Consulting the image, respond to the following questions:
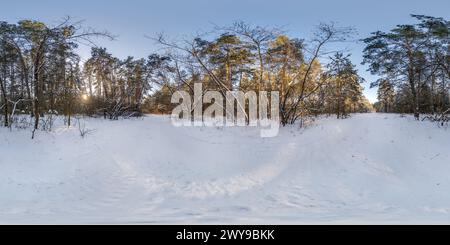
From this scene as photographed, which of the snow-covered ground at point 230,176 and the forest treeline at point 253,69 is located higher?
the forest treeline at point 253,69

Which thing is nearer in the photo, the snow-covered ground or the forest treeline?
the snow-covered ground

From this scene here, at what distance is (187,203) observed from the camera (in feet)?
25.2

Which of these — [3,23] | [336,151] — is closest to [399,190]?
[336,151]

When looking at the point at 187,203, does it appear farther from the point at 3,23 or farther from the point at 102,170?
the point at 3,23

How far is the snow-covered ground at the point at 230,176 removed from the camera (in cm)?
676

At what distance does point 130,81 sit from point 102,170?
19803 mm

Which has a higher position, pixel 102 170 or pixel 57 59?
pixel 57 59

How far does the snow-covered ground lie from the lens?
6758 millimetres

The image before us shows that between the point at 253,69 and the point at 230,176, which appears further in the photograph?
the point at 253,69

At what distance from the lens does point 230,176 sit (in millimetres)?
9914

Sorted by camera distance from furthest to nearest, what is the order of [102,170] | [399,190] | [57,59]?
[57,59] < [102,170] < [399,190]

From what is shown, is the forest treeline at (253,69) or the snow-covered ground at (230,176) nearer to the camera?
the snow-covered ground at (230,176)

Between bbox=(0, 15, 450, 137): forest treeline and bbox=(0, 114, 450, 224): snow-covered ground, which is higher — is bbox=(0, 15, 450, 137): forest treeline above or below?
above
